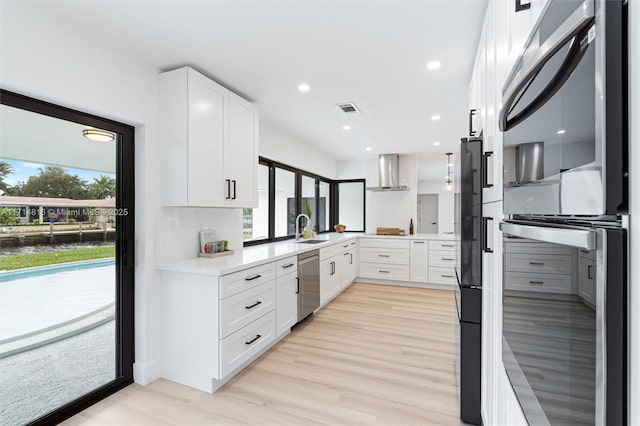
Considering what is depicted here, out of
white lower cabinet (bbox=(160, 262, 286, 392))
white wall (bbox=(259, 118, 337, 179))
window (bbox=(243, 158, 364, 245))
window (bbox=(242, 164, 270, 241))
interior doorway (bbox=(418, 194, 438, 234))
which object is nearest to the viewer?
white lower cabinet (bbox=(160, 262, 286, 392))

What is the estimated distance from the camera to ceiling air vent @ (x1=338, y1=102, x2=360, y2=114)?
11.3ft

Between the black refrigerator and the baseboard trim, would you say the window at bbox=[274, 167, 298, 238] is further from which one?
the black refrigerator

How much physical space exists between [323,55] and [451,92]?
146 centimetres

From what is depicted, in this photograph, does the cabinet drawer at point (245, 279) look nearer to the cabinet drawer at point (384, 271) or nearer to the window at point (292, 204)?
the window at point (292, 204)

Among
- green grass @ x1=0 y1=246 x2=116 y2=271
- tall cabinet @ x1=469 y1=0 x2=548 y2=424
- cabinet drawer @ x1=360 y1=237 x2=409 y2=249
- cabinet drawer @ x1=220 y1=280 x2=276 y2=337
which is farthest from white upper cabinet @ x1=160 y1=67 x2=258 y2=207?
cabinet drawer @ x1=360 y1=237 x2=409 y2=249

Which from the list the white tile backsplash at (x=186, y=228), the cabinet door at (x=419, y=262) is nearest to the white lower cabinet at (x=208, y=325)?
the white tile backsplash at (x=186, y=228)

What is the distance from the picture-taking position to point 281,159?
457 cm

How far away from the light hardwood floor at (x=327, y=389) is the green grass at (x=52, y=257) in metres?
1.02

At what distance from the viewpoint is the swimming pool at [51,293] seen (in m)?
1.81

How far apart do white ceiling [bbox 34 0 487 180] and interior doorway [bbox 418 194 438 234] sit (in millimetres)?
8293

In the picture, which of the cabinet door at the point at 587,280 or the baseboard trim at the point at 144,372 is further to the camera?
the baseboard trim at the point at 144,372

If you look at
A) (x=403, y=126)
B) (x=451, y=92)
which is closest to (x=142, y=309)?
(x=451, y=92)

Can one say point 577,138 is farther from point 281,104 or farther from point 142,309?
point 281,104

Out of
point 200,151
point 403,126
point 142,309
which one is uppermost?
point 403,126
